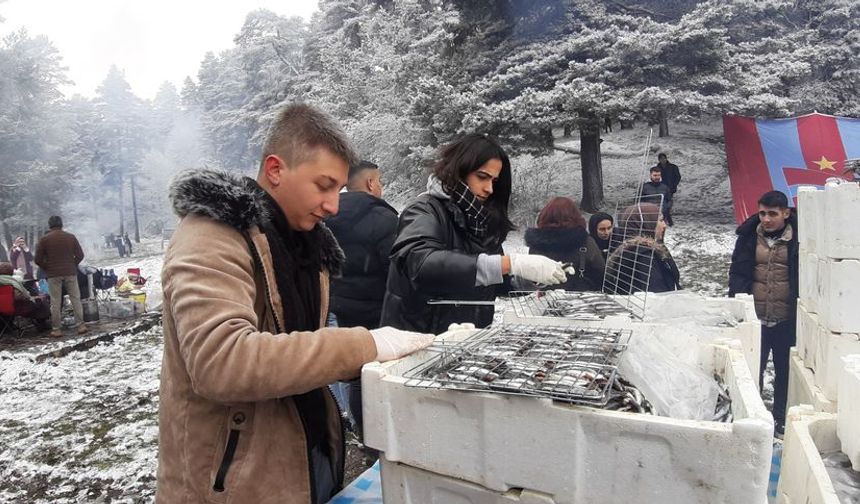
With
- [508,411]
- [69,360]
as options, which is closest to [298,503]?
[508,411]

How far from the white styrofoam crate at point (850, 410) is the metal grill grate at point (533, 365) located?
70 centimetres

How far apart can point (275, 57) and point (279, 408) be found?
30287 mm

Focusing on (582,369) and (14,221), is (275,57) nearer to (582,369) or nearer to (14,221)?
(14,221)

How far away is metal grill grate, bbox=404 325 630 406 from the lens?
1.22 meters

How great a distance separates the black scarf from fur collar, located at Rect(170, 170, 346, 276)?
54 mm

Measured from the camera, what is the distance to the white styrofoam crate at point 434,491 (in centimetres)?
128

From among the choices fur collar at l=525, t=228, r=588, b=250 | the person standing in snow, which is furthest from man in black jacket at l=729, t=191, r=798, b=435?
the person standing in snow

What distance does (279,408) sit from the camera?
4.72 feet

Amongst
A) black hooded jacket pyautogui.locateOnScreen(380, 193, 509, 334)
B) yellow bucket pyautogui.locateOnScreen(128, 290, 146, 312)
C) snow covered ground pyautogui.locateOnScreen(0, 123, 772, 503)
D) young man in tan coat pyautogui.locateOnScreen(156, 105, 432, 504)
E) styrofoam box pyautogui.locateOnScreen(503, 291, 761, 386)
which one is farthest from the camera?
yellow bucket pyautogui.locateOnScreen(128, 290, 146, 312)

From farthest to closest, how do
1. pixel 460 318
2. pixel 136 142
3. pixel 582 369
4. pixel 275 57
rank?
pixel 136 142
pixel 275 57
pixel 460 318
pixel 582 369

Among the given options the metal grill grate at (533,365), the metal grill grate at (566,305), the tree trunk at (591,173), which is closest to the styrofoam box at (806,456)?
the metal grill grate at (533,365)

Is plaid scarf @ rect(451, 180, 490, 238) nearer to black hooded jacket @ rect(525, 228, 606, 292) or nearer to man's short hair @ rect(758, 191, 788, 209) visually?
black hooded jacket @ rect(525, 228, 606, 292)

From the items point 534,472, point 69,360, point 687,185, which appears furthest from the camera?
point 687,185

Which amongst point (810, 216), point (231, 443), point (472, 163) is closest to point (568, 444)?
point (231, 443)
